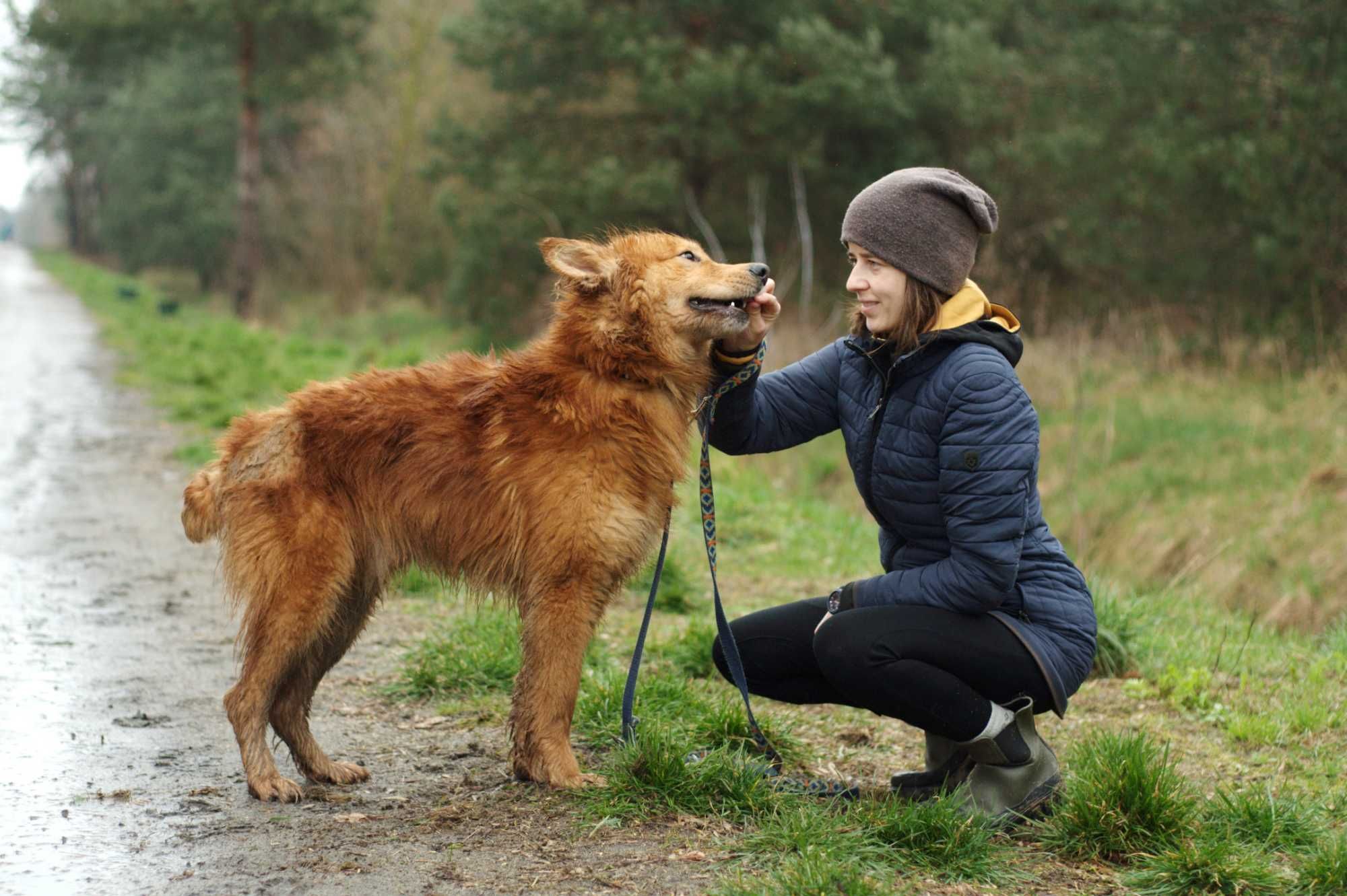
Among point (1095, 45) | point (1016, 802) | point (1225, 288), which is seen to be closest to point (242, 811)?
point (1016, 802)

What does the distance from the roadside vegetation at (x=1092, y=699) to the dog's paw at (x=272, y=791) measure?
979 mm

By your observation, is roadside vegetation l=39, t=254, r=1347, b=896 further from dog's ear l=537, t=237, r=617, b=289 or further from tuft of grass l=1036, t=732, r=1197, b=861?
dog's ear l=537, t=237, r=617, b=289

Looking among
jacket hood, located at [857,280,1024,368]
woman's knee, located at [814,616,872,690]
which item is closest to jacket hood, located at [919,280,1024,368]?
jacket hood, located at [857,280,1024,368]

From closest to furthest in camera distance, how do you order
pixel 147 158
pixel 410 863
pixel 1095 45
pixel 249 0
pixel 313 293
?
pixel 410 863 < pixel 1095 45 < pixel 249 0 < pixel 313 293 < pixel 147 158

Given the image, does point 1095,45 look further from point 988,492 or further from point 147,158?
point 147,158

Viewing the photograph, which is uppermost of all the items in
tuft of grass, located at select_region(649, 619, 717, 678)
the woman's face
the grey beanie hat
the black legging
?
the grey beanie hat

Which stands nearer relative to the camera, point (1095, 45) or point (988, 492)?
point (988, 492)

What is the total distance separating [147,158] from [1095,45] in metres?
31.4

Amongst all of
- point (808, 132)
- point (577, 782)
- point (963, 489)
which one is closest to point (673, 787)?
point (577, 782)

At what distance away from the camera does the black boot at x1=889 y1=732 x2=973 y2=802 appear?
436cm

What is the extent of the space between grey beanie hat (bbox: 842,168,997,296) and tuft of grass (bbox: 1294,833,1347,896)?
2.04 meters

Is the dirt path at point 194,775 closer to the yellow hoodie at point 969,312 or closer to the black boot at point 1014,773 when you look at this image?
the black boot at point 1014,773

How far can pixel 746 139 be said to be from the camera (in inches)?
869

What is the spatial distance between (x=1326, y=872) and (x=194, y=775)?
376cm
